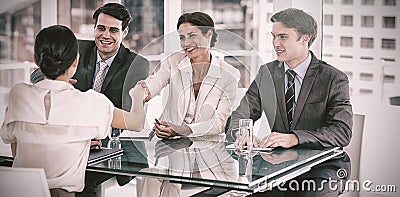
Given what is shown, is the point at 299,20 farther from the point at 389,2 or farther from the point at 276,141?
the point at 276,141

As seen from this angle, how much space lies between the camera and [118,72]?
3129 millimetres

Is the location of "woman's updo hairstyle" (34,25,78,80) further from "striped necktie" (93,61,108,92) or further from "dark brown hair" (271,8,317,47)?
"dark brown hair" (271,8,317,47)

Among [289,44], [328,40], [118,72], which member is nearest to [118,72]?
[118,72]

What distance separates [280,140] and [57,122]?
2.99ft

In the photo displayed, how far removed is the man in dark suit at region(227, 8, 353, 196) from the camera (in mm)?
2887

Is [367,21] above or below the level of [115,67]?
above

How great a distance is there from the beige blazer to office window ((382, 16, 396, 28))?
0.62 m

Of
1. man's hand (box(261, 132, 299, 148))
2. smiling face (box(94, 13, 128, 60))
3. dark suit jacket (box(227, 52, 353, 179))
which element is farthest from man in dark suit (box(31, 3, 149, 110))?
man's hand (box(261, 132, 299, 148))

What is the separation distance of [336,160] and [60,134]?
1.12 meters

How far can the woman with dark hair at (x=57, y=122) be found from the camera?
2.93 meters

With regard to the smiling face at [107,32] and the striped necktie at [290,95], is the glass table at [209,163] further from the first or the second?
the smiling face at [107,32]

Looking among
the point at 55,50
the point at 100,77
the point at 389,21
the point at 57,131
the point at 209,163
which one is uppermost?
the point at 389,21

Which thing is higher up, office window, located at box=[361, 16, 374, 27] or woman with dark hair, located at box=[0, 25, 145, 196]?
office window, located at box=[361, 16, 374, 27]

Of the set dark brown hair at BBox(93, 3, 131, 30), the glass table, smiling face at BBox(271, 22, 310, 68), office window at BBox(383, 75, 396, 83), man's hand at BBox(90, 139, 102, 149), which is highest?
dark brown hair at BBox(93, 3, 131, 30)
